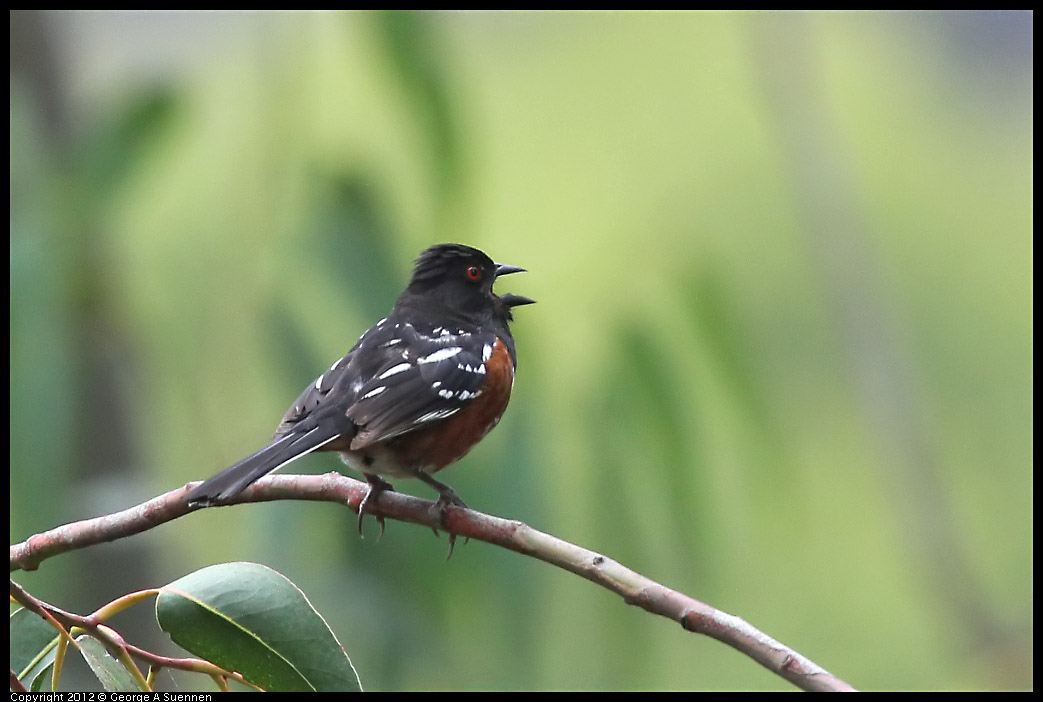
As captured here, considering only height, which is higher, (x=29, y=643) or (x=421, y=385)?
(x=421, y=385)

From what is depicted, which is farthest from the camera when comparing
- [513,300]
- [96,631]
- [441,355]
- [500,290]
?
[500,290]

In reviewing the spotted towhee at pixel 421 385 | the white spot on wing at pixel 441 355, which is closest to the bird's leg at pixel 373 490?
the spotted towhee at pixel 421 385

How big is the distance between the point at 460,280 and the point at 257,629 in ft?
5.27

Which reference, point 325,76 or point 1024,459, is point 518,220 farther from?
point 1024,459

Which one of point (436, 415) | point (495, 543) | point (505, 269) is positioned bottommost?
point (495, 543)

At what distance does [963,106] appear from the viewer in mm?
6457

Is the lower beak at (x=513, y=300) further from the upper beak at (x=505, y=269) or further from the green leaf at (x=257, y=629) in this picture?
the green leaf at (x=257, y=629)

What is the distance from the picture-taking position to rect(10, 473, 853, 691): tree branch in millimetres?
1604

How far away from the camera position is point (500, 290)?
12.8 feet

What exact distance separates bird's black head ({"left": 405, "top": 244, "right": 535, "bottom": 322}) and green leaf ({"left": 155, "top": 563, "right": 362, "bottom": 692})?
1.50m

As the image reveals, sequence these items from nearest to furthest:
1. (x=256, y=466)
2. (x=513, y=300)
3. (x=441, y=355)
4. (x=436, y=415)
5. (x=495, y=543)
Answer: (x=495, y=543), (x=256, y=466), (x=436, y=415), (x=441, y=355), (x=513, y=300)

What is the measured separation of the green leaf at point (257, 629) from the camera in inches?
78.7

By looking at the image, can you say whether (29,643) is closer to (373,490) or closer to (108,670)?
(108,670)

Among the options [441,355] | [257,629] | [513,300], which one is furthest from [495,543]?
[513,300]
